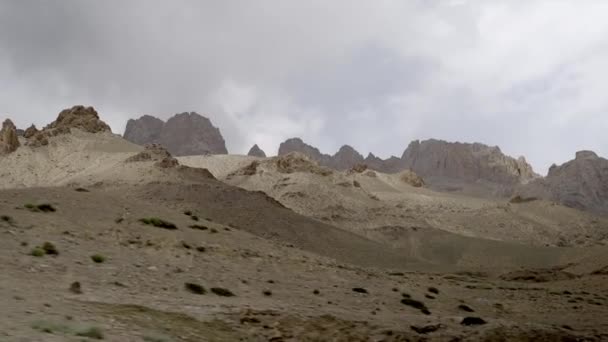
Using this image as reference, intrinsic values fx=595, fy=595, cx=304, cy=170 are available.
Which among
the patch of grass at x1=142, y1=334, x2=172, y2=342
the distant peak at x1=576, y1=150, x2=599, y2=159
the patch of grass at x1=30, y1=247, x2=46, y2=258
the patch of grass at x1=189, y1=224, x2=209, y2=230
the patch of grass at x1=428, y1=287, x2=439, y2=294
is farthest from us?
the distant peak at x1=576, y1=150, x2=599, y2=159

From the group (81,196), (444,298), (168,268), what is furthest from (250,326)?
(81,196)

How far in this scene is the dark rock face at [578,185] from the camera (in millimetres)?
136250

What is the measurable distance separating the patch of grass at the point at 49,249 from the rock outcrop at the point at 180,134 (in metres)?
151

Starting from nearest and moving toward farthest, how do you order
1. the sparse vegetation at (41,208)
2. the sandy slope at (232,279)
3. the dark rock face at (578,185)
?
1. the sandy slope at (232,279)
2. the sparse vegetation at (41,208)
3. the dark rock face at (578,185)

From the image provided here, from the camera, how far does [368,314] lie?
1798 centimetres

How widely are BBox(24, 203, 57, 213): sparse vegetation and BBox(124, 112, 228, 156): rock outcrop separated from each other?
469 ft

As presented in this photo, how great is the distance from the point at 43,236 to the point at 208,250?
7.49 metres

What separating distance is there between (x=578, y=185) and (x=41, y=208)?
449 feet

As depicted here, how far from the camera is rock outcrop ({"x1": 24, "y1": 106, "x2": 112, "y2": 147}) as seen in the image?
98750 millimetres

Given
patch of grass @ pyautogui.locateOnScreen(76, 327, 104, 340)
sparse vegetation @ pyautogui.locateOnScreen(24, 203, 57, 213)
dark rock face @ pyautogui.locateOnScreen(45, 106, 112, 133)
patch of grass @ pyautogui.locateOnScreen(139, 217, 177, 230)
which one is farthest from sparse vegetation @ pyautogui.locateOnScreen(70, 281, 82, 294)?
dark rock face @ pyautogui.locateOnScreen(45, 106, 112, 133)

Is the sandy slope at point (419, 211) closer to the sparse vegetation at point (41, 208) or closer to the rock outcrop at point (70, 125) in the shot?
the rock outcrop at point (70, 125)

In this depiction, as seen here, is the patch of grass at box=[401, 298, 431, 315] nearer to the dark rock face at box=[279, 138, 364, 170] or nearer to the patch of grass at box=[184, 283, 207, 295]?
the patch of grass at box=[184, 283, 207, 295]

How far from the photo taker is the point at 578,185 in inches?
5536

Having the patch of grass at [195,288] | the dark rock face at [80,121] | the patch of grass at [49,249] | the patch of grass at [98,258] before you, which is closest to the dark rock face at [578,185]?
the dark rock face at [80,121]
